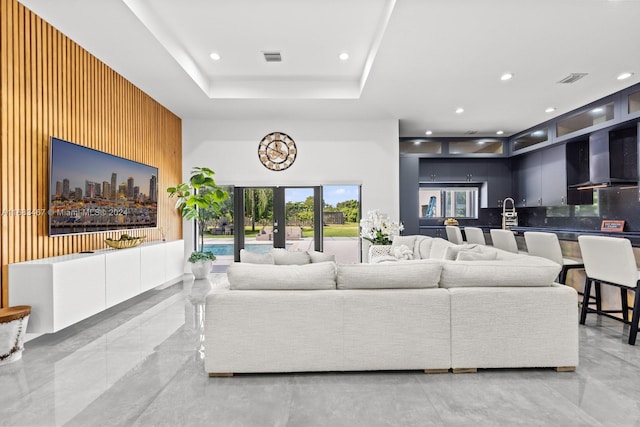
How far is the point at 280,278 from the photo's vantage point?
2.40 metres

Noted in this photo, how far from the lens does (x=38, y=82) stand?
10.5ft

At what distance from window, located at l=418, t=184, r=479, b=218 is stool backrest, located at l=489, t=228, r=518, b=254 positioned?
9.53ft

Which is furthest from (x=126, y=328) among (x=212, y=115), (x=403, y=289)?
Result: (x=212, y=115)

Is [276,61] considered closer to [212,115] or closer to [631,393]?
[212,115]

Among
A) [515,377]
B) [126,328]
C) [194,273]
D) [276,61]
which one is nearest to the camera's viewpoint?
[515,377]

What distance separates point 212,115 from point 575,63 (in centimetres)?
536

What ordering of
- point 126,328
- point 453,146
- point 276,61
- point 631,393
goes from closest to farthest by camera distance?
point 631,393
point 126,328
point 276,61
point 453,146

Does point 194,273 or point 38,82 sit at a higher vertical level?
point 38,82

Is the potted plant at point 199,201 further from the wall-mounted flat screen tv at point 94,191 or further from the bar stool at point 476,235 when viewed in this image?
the bar stool at point 476,235

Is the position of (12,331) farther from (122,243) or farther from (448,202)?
(448,202)

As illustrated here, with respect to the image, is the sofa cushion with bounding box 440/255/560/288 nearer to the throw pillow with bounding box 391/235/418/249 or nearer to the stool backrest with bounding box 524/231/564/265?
the stool backrest with bounding box 524/231/564/265

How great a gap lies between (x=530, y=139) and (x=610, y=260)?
464 cm

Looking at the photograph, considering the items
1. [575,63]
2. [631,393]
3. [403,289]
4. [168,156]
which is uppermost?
[575,63]

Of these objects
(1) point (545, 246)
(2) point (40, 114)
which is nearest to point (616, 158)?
(1) point (545, 246)
